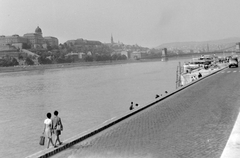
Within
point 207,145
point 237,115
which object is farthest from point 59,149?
point 237,115

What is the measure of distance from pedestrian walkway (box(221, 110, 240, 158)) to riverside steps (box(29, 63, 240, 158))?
95 millimetres

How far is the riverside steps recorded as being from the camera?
612cm

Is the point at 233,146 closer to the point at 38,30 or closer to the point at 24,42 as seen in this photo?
the point at 24,42

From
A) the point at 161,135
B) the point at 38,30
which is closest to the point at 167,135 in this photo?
the point at 161,135

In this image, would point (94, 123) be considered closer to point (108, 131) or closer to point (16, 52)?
point (108, 131)

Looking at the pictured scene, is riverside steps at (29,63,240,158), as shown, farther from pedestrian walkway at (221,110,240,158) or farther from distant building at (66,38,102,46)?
distant building at (66,38,102,46)

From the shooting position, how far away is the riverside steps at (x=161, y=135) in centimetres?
612

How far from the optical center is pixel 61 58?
346 ft

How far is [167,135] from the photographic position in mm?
7207

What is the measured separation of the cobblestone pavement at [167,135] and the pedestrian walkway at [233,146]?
0.11 meters

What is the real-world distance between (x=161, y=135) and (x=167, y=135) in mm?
133

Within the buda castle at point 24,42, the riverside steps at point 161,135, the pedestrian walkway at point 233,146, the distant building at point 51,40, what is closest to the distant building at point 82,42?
the distant building at point 51,40

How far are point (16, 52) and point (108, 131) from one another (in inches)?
4128

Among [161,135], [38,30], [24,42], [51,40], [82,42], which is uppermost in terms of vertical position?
[38,30]
